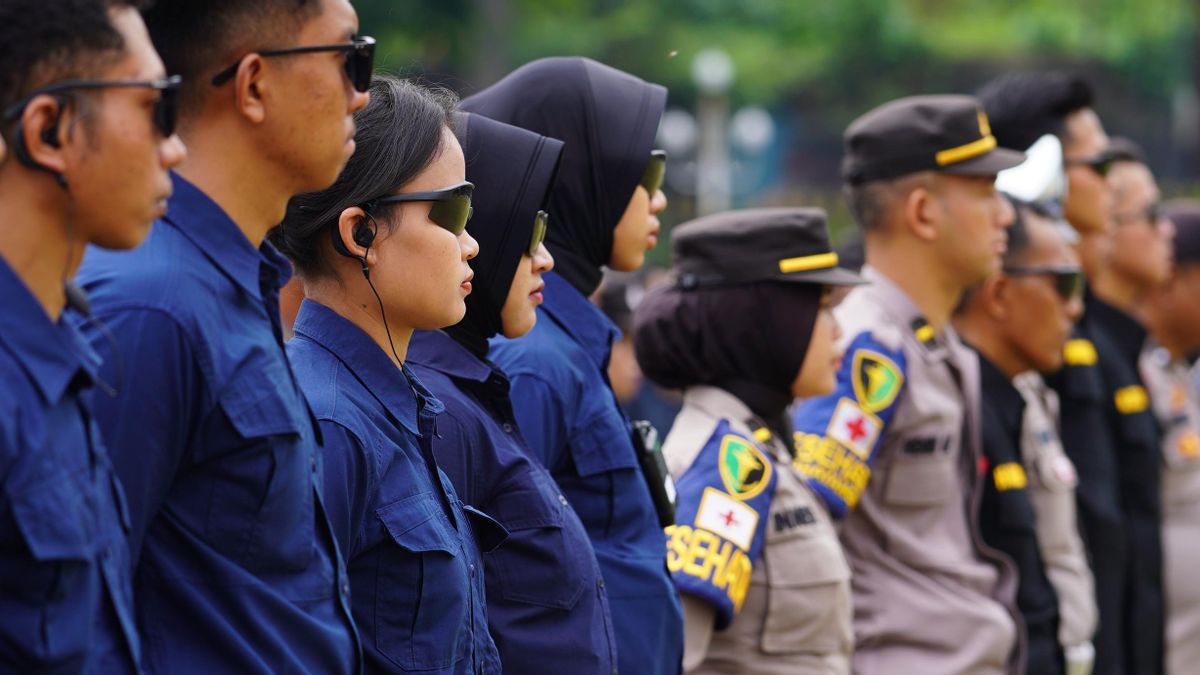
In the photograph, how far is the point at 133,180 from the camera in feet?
6.77

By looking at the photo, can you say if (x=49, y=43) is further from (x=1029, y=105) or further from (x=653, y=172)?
(x=1029, y=105)

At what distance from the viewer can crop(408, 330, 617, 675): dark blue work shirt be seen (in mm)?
3166

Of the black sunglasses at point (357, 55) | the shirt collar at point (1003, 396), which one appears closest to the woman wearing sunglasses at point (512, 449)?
the black sunglasses at point (357, 55)

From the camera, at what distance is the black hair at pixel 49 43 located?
1.99 metres

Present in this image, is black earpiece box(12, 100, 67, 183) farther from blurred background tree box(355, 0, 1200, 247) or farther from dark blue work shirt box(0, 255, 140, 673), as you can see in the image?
blurred background tree box(355, 0, 1200, 247)

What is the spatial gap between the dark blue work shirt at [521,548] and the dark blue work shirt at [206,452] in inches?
32.1

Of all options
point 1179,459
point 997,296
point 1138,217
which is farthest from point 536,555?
point 1138,217

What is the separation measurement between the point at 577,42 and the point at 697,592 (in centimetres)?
2925

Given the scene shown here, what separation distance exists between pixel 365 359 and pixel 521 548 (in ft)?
1.75

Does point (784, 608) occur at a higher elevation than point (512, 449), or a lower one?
lower

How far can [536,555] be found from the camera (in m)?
3.19

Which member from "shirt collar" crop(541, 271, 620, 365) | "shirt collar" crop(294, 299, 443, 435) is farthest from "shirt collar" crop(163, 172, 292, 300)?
"shirt collar" crop(541, 271, 620, 365)

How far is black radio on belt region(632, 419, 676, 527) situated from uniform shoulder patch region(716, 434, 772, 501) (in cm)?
38

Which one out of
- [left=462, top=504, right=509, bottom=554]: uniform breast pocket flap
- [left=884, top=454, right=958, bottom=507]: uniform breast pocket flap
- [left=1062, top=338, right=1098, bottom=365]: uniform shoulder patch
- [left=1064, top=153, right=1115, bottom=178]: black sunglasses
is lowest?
[left=1062, top=338, right=1098, bottom=365]: uniform shoulder patch
